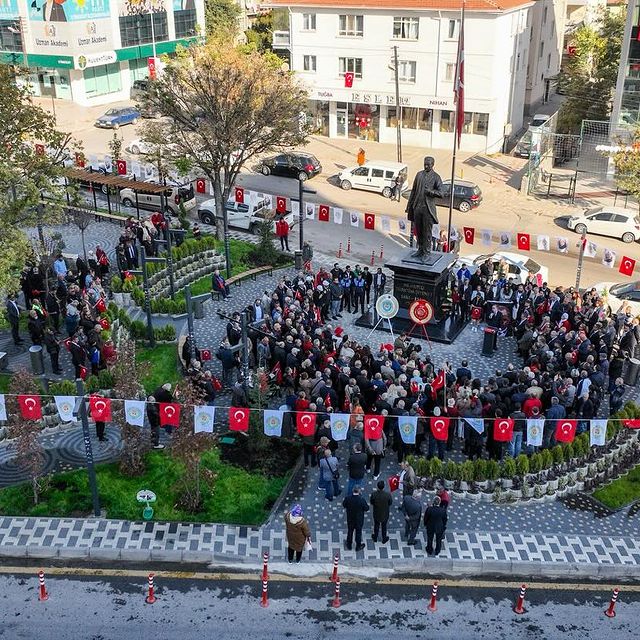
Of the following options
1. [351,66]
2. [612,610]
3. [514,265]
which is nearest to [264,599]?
[612,610]

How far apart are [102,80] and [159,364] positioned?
4829 centimetres

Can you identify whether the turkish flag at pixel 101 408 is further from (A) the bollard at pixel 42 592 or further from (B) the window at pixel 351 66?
(B) the window at pixel 351 66

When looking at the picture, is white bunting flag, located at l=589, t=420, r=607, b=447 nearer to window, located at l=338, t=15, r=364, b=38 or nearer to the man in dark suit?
the man in dark suit

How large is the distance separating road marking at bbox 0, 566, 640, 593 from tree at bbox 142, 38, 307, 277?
1665cm

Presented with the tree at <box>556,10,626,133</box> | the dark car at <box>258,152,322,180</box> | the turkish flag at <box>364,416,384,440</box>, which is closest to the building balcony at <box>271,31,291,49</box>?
the tree at <box>556,10,626,133</box>

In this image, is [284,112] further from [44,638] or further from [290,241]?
[44,638]

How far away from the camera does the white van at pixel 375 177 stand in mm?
38656

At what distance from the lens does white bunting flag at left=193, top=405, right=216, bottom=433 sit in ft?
49.0

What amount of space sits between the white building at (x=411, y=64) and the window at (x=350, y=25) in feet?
0.19

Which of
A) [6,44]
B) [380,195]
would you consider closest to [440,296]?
[380,195]

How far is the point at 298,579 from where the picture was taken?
45.0 feet

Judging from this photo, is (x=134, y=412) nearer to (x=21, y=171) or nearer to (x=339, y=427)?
(x=339, y=427)

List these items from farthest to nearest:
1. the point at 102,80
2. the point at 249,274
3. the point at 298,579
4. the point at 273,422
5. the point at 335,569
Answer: the point at 102,80 < the point at 249,274 < the point at 273,422 < the point at 298,579 < the point at 335,569

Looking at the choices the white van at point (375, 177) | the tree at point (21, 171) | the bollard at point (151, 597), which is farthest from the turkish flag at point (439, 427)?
the white van at point (375, 177)
